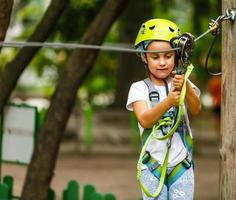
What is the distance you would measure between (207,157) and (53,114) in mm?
9287

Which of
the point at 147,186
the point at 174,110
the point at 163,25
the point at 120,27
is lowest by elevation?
the point at 147,186

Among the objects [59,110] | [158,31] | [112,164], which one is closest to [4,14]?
[158,31]

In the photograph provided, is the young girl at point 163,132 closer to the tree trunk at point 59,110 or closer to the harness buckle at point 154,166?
the harness buckle at point 154,166

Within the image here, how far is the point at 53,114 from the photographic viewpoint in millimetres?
8156

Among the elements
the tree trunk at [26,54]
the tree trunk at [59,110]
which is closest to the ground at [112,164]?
the tree trunk at [59,110]

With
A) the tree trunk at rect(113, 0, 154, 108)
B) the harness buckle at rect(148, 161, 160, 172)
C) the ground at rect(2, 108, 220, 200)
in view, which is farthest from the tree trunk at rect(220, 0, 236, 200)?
the tree trunk at rect(113, 0, 154, 108)

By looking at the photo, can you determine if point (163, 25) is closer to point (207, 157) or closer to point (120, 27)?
point (207, 157)

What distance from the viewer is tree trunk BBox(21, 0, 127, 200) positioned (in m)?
8.01

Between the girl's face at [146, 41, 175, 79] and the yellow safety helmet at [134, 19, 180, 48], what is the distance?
40 mm

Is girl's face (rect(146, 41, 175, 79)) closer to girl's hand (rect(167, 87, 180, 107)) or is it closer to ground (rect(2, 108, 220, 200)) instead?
girl's hand (rect(167, 87, 180, 107))

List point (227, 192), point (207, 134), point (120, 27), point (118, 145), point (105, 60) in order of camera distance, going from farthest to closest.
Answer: point (105, 60) < point (207, 134) < point (120, 27) < point (118, 145) < point (227, 192)

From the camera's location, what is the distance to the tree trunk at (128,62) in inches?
710

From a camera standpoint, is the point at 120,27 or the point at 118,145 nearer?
the point at 118,145

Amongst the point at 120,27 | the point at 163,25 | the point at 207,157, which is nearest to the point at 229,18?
the point at 163,25
